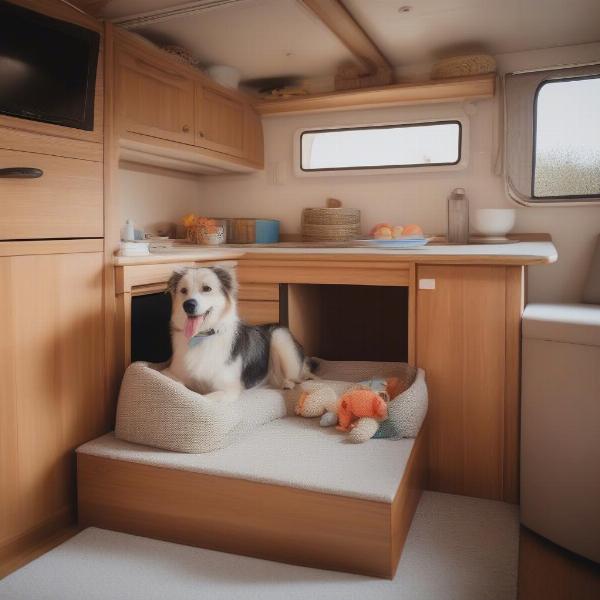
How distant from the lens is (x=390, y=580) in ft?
5.48

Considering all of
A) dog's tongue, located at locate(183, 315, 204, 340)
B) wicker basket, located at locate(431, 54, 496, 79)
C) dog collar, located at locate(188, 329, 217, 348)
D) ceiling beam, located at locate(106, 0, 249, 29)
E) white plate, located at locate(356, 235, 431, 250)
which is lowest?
dog collar, located at locate(188, 329, 217, 348)

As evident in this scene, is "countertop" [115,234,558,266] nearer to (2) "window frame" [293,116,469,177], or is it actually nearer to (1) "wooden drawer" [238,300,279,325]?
(1) "wooden drawer" [238,300,279,325]

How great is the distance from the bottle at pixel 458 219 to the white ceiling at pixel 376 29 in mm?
773

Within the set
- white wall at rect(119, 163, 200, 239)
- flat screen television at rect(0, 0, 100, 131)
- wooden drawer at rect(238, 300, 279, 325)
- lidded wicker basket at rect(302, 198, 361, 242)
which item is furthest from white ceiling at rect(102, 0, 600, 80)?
wooden drawer at rect(238, 300, 279, 325)

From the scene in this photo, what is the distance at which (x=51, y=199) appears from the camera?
1936 millimetres

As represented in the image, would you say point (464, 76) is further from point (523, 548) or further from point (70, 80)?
point (523, 548)

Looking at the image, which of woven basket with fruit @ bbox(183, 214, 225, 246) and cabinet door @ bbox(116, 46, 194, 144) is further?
woven basket with fruit @ bbox(183, 214, 225, 246)

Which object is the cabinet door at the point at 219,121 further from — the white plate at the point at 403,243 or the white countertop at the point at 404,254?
the white plate at the point at 403,243

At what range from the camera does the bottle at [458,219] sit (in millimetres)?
3162

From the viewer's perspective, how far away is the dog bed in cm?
196

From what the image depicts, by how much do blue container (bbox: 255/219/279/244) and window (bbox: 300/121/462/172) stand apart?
1.29 feet

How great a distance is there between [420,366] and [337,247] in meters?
0.79

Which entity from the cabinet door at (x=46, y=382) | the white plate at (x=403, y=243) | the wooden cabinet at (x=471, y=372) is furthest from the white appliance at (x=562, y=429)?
the cabinet door at (x=46, y=382)

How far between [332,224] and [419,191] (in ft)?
1.77
